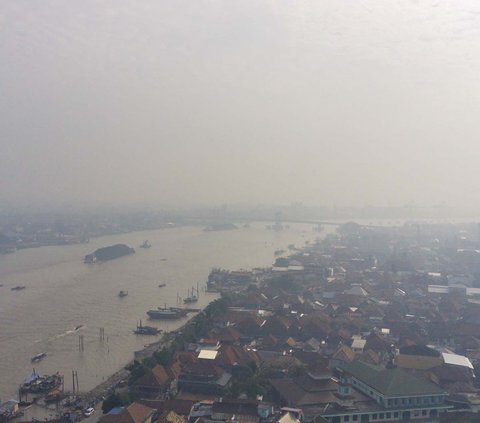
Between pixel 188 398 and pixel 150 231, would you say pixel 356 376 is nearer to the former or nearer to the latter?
pixel 188 398

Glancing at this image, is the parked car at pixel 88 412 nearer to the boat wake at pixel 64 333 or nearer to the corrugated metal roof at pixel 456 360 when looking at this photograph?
the boat wake at pixel 64 333

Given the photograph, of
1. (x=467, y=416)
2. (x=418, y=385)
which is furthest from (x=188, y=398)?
(x=467, y=416)

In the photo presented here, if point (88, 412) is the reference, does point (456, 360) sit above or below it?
above

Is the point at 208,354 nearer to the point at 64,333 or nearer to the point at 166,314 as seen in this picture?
the point at 64,333

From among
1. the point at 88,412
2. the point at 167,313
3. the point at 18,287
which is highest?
the point at 18,287

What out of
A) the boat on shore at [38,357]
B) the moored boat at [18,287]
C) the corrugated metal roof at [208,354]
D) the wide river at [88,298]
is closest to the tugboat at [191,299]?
the wide river at [88,298]

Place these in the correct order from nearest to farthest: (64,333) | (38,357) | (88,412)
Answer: (88,412) → (38,357) → (64,333)

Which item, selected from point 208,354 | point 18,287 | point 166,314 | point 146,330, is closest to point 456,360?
point 208,354

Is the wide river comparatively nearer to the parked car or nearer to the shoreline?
the shoreline

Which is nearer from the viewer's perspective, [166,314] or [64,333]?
[64,333]

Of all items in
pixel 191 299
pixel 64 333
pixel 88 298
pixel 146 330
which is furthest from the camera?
pixel 191 299
